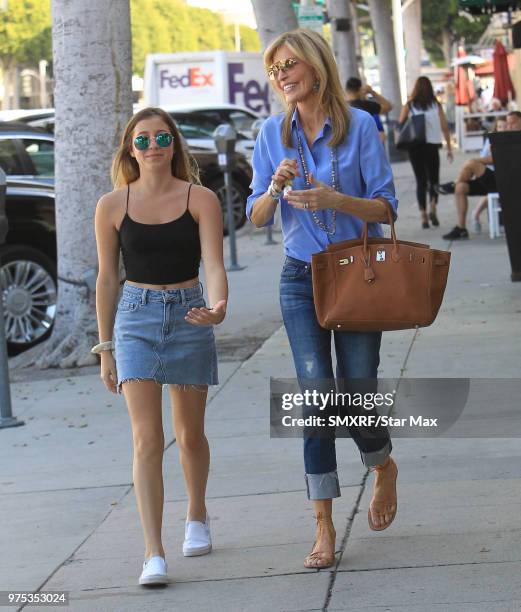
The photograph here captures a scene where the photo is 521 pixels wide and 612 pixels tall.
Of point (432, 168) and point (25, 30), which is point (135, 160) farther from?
point (25, 30)

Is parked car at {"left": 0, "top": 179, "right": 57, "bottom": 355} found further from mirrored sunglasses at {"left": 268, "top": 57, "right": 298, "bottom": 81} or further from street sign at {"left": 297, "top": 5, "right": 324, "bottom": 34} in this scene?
street sign at {"left": 297, "top": 5, "right": 324, "bottom": 34}

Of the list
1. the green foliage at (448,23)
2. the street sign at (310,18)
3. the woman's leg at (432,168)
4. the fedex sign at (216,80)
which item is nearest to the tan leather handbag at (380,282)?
the woman's leg at (432,168)

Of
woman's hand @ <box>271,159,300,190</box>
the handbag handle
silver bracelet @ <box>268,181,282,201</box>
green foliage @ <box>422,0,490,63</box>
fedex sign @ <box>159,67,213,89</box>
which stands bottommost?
the handbag handle

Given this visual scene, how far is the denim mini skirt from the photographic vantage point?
5.08m

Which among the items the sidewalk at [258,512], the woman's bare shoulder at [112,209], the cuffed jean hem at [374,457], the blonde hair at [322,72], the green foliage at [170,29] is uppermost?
the green foliage at [170,29]

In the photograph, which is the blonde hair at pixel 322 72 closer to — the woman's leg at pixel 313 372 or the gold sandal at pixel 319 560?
the woman's leg at pixel 313 372

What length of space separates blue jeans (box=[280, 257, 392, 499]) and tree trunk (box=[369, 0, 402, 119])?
38.5 metres

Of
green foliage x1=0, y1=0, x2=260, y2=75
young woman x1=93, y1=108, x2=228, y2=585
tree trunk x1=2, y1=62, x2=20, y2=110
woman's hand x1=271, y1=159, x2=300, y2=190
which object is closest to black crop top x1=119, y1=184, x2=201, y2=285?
young woman x1=93, y1=108, x2=228, y2=585

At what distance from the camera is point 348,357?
508 centimetres

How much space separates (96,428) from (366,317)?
143 inches

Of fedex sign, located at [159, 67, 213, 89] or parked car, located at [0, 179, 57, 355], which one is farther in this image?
fedex sign, located at [159, 67, 213, 89]

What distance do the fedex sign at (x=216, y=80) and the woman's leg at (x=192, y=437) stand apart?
2843cm

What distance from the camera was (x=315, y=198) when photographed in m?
4.75

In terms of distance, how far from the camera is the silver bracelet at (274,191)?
15.9 feet
